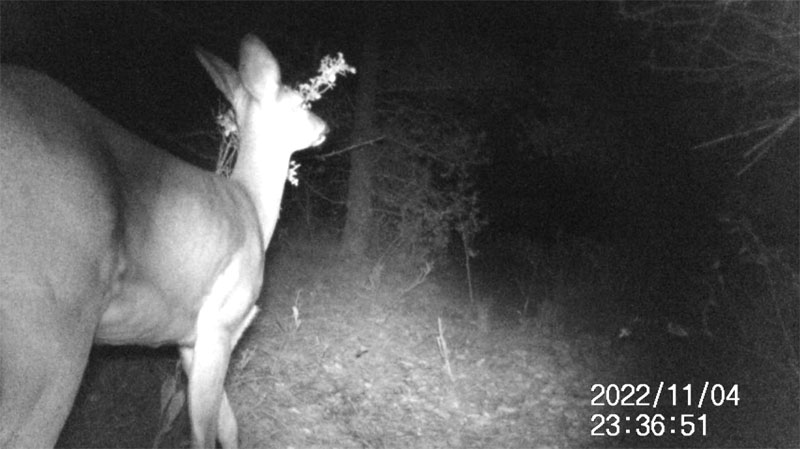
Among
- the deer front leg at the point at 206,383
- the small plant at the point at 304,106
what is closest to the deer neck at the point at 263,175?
the small plant at the point at 304,106

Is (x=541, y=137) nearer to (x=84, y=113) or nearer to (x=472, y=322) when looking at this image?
(x=472, y=322)

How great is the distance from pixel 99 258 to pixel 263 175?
269 centimetres

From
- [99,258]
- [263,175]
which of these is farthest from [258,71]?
[99,258]

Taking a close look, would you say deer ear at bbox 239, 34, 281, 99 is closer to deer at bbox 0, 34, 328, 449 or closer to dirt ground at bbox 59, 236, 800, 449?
deer at bbox 0, 34, 328, 449

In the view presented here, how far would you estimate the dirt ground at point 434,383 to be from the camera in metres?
7.06

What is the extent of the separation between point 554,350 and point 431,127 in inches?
142

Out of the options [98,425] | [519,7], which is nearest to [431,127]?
[519,7]

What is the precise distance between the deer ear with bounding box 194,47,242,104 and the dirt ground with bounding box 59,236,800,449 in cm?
184

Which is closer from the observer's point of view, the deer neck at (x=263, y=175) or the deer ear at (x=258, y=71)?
the deer neck at (x=263, y=175)

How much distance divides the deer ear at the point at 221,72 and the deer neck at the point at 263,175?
0.34 m

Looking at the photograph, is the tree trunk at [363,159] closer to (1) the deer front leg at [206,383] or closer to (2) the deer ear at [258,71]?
(2) the deer ear at [258,71]

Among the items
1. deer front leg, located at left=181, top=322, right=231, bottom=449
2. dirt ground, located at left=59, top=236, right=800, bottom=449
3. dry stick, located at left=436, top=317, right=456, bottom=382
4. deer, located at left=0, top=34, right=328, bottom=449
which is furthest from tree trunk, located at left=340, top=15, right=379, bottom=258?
deer front leg, located at left=181, top=322, right=231, bottom=449

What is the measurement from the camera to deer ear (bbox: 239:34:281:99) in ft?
20.7

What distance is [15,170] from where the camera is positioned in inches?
132
